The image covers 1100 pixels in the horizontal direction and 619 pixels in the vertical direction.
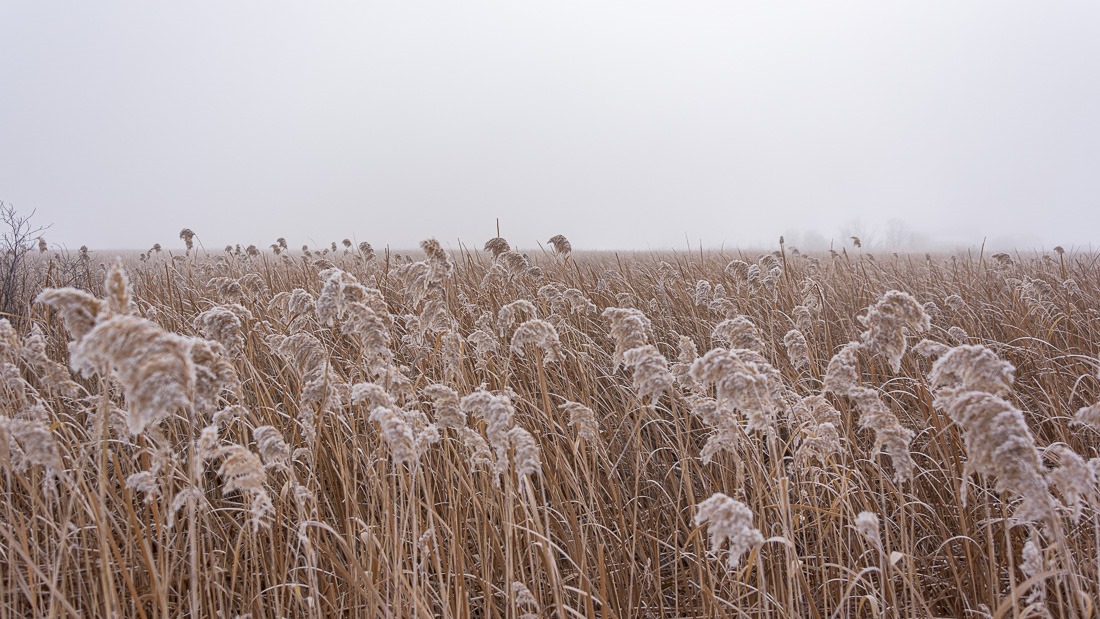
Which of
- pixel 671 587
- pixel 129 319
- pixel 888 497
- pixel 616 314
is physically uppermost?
pixel 129 319

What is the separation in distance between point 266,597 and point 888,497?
7.72 feet

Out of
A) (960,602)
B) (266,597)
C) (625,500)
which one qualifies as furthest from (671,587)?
(266,597)

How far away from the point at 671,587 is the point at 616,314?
1173 mm

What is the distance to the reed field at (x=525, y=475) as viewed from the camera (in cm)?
127

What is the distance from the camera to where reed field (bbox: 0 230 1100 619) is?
4.16ft

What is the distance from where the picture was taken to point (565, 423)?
2.74m

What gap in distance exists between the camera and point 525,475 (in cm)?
148

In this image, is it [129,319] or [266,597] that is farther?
[266,597]

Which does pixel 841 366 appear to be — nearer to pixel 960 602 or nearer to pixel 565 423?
pixel 960 602

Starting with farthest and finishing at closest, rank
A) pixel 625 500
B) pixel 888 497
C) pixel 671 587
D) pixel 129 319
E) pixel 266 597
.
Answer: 1. pixel 625 500
2. pixel 888 497
3. pixel 671 587
4. pixel 266 597
5. pixel 129 319

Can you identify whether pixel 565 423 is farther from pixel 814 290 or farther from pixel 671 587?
pixel 814 290

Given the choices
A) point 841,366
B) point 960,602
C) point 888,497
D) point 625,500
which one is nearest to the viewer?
point 841,366

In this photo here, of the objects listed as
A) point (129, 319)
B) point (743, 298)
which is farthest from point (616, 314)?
point (743, 298)

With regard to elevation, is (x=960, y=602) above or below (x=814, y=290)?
below
